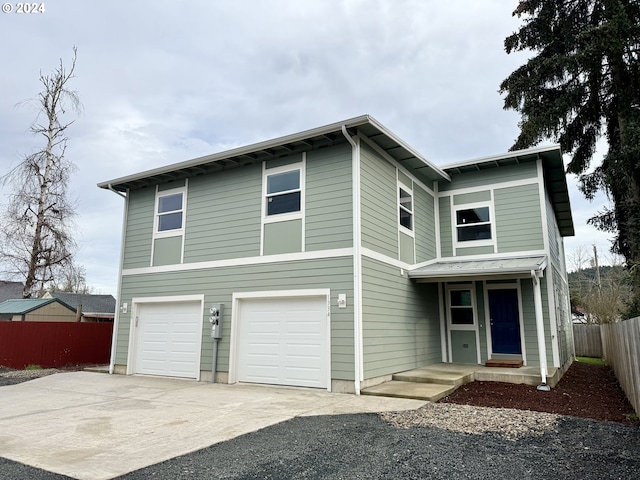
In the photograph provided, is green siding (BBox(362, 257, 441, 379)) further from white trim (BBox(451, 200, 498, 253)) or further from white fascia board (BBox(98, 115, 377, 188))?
white fascia board (BBox(98, 115, 377, 188))

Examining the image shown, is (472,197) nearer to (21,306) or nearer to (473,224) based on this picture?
(473,224)

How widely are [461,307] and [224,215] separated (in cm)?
648

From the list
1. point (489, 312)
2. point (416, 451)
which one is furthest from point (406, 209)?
point (416, 451)

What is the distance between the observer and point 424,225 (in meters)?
11.1

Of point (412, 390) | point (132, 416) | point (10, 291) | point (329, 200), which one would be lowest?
point (132, 416)

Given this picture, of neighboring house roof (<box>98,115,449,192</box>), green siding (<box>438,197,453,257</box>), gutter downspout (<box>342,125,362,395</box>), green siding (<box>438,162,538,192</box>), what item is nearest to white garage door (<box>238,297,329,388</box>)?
gutter downspout (<box>342,125,362,395</box>)

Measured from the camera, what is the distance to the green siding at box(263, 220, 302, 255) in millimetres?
8961

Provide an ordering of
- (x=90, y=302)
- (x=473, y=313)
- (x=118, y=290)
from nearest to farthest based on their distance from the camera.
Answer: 1. (x=473, y=313)
2. (x=118, y=290)
3. (x=90, y=302)

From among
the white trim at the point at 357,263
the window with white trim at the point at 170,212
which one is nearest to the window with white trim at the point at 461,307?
the white trim at the point at 357,263

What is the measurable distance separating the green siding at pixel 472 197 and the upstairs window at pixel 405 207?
73.0 inches

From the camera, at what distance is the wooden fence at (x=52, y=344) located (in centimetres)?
1310

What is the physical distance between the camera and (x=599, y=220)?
1395 cm

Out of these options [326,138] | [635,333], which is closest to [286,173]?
[326,138]

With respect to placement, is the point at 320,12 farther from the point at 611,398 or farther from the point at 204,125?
the point at 611,398
